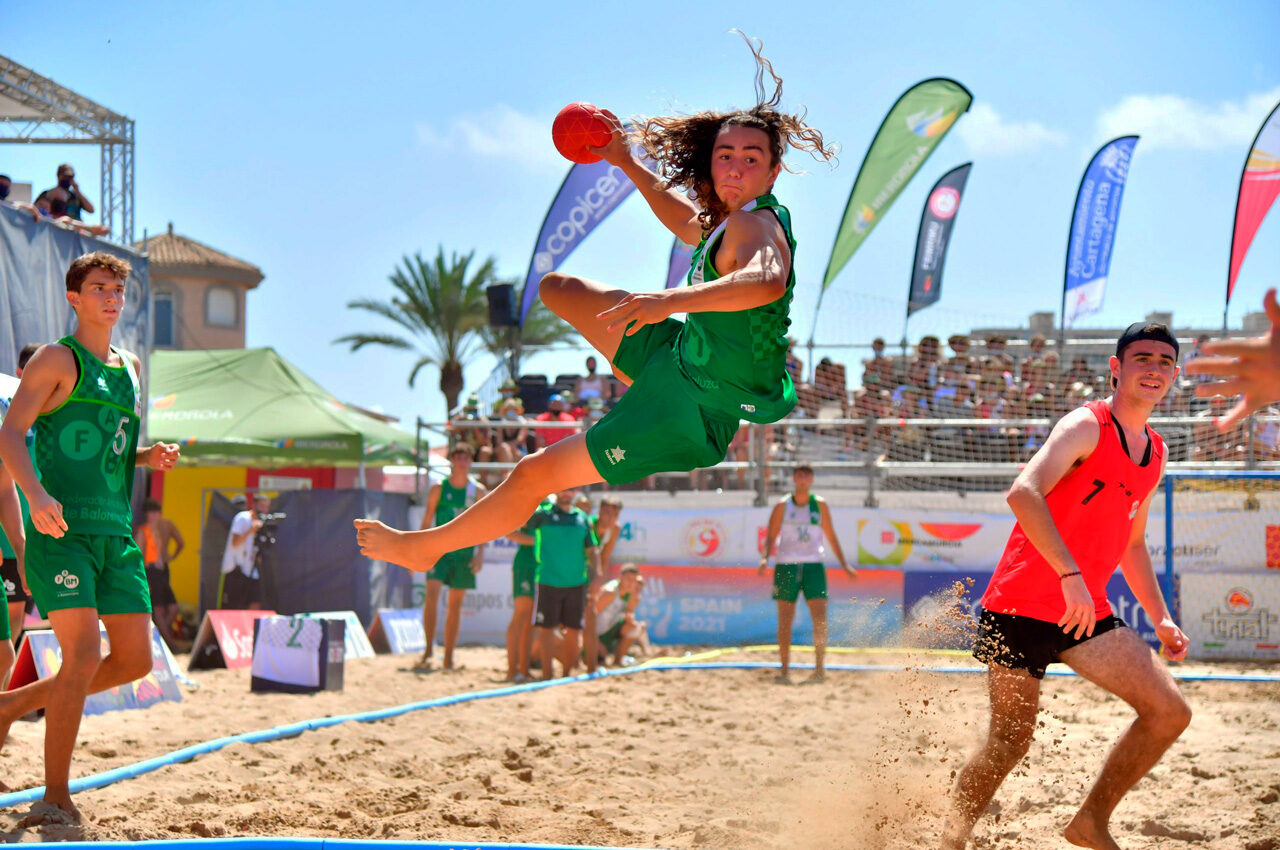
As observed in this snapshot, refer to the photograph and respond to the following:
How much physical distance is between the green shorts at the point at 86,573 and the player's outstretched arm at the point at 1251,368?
3640 millimetres

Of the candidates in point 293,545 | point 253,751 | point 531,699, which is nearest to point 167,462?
point 253,751

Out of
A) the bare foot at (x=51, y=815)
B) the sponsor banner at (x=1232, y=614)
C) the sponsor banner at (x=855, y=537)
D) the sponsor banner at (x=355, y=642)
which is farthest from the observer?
the sponsor banner at (x=855, y=537)

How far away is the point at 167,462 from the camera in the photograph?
4.47 m

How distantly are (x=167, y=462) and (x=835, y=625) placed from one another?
8.21m

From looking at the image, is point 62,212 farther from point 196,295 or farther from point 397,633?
point 196,295

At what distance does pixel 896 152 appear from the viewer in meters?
14.9

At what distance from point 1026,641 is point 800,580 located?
581cm

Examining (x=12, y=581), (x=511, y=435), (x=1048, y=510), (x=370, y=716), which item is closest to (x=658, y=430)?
(x=1048, y=510)

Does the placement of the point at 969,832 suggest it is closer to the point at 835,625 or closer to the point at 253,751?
the point at 253,751

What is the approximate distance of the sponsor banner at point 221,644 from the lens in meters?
9.40

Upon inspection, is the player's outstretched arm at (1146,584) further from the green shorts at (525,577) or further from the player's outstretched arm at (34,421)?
the green shorts at (525,577)

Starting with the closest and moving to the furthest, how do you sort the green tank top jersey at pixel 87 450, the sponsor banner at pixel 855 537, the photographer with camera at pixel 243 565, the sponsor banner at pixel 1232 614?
the green tank top jersey at pixel 87 450, the sponsor banner at pixel 1232 614, the sponsor banner at pixel 855 537, the photographer with camera at pixel 243 565

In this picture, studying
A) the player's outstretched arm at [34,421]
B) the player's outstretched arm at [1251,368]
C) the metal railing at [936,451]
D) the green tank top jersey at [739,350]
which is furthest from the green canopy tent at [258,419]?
the player's outstretched arm at [1251,368]

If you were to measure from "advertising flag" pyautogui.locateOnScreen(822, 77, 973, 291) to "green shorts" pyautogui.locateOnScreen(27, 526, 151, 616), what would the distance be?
1199 centimetres
